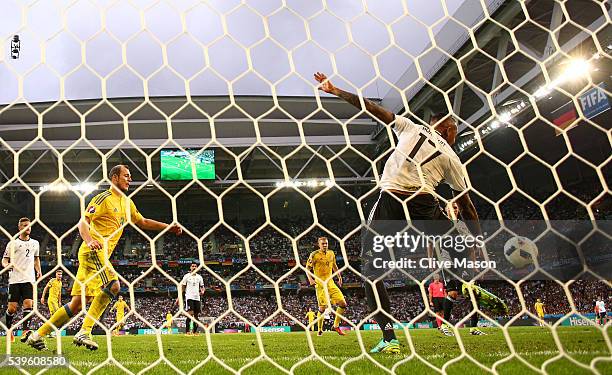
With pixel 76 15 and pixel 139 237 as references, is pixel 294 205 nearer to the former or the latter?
pixel 139 237

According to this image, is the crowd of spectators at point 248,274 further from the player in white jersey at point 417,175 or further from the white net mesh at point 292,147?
the player in white jersey at point 417,175

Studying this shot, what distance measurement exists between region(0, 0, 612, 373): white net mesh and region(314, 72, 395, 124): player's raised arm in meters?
0.08

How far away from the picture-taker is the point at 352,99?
303 centimetres

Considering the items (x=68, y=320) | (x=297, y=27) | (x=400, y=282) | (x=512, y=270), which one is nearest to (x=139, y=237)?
(x=400, y=282)

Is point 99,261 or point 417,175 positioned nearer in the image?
point 417,175

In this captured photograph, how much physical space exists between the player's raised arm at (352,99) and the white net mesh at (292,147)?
0.08m

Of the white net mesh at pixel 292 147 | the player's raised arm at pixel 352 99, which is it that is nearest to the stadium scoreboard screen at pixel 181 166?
the white net mesh at pixel 292 147

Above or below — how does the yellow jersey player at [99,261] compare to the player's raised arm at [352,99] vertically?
below

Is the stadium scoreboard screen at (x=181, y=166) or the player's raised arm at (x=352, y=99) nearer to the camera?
the player's raised arm at (x=352, y=99)

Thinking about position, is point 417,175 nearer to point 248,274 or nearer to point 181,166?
point 181,166

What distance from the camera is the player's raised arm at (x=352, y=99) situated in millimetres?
2836

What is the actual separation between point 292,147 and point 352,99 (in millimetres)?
15684

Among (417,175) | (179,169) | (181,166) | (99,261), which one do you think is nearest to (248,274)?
(179,169)

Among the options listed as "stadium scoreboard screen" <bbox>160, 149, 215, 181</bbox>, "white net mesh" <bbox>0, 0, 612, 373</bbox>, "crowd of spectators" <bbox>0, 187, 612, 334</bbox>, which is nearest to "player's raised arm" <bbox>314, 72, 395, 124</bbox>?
"white net mesh" <bbox>0, 0, 612, 373</bbox>
